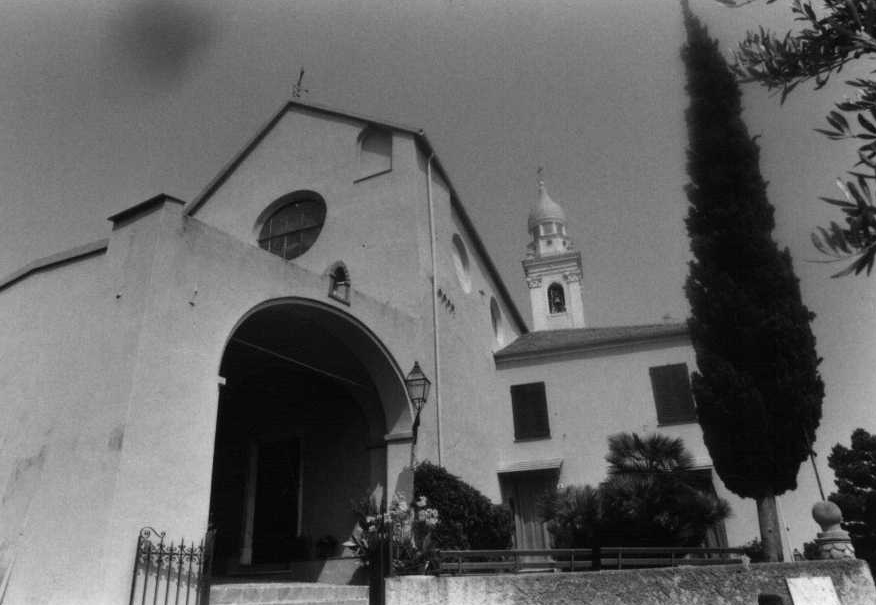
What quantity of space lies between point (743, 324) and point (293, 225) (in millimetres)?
11277

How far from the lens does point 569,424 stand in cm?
1681

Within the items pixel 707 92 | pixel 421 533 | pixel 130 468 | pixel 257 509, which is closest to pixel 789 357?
pixel 707 92

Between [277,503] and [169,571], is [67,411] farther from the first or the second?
[277,503]

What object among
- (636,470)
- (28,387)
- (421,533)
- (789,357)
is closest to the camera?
(421,533)

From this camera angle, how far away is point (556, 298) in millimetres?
40906

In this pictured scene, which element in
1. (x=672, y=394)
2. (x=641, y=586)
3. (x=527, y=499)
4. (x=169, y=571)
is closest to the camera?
(x=641, y=586)

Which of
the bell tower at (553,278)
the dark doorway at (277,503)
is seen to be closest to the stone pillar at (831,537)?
the dark doorway at (277,503)

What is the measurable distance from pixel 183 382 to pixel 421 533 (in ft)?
11.5

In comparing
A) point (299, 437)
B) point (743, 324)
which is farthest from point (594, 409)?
point (299, 437)

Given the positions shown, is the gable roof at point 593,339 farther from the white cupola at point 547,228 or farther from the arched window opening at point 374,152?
the white cupola at point 547,228

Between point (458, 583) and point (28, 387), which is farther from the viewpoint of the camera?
point (28, 387)

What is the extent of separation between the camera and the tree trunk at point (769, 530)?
8383 millimetres

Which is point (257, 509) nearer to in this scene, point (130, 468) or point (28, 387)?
point (28, 387)

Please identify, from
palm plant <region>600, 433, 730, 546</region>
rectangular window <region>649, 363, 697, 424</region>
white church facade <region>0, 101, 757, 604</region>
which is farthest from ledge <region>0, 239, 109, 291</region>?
rectangular window <region>649, 363, 697, 424</region>
